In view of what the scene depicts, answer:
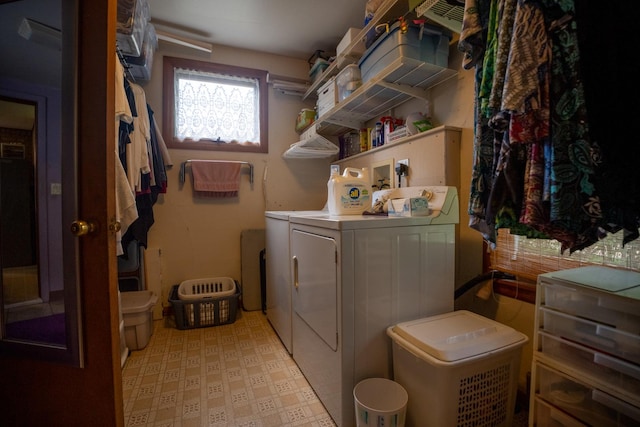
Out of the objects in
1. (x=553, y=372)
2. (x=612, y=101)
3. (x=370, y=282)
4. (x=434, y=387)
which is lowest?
(x=434, y=387)

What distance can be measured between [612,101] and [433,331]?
3.09 ft

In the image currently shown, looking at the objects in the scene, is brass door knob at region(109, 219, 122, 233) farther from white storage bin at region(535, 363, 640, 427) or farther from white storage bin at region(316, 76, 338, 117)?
white storage bin at region(316, 76, 338, 117)

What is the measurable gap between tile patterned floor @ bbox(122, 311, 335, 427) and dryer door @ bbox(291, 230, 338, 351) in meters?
0.39

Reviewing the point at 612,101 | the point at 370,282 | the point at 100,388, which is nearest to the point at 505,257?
the point at 370,282

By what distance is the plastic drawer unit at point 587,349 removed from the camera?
769 millimetres

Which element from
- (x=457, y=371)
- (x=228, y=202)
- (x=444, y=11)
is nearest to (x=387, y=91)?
(x=444, y=11)

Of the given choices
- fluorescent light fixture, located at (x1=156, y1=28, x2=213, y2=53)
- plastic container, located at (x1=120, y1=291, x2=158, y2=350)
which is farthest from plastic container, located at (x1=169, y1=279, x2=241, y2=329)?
fluorescent light fixture, located at (x1=156, y1=28, x2=213, y2=53)

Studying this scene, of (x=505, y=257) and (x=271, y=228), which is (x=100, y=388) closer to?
(x=271, y=228)

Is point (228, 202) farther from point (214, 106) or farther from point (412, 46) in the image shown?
point (412, 46)

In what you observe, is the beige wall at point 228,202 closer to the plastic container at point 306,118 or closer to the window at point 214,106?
Result: the window at point 214,106

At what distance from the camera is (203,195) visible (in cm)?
260

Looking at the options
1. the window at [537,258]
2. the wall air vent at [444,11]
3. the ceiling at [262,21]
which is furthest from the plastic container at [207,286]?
the wall air vent at [444,11]

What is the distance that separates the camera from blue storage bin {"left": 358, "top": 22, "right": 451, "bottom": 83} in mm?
1485

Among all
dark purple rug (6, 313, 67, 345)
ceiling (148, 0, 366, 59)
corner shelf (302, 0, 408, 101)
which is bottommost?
dark purple rug (6, 313, 67, 345)
